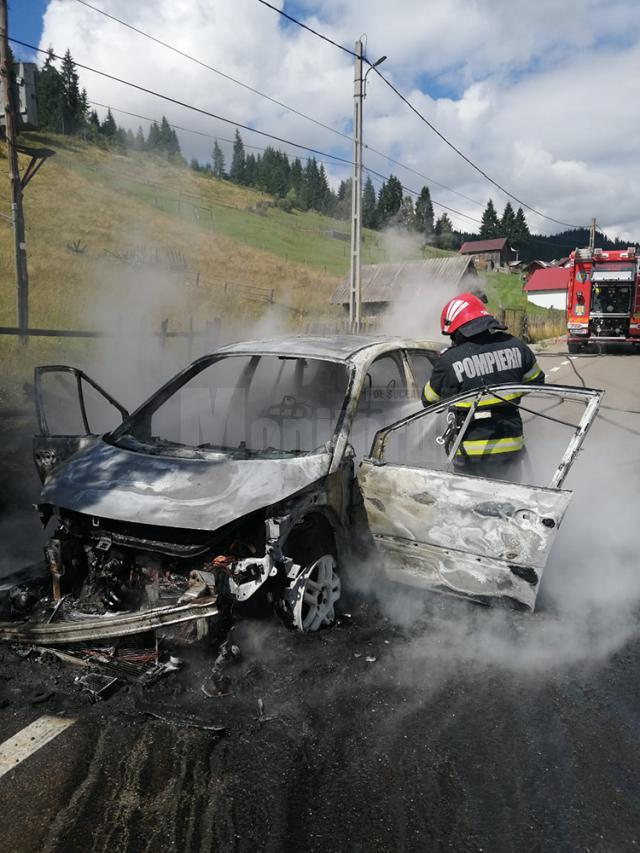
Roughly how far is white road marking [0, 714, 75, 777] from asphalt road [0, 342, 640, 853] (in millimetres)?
39

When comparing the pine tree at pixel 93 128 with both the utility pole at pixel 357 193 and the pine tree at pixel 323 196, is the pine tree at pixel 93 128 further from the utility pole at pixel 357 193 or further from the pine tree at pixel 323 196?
Answer: the utility pole at pixel 357 193

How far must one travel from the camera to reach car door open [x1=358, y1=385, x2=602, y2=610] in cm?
323

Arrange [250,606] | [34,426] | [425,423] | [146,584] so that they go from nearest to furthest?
[146,584] < [250,606] < [425,423] < [34,426]

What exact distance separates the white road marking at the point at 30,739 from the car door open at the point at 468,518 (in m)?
1.89

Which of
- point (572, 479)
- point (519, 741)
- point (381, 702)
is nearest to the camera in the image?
point (519, 741)

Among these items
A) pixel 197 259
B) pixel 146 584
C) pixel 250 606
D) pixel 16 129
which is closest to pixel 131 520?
pixel 146 584

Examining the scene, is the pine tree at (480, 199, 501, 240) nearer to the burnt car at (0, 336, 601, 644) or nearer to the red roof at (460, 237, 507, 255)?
the red roof at (460, 237, 507, 255)

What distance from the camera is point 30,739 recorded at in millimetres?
2627

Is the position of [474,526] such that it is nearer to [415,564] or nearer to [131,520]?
[415,564]

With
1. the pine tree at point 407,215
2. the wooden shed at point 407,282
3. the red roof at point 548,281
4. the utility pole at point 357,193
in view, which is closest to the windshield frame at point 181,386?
the utility pole at point 357,193

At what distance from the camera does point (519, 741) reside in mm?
2639

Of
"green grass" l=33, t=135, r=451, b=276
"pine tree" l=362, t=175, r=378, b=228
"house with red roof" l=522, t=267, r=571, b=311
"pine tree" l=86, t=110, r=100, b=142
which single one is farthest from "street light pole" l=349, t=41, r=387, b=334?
"house with red roof" l=522, t=267, r=571, b=311

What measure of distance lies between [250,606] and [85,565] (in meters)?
0.93

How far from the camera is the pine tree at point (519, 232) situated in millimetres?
128125
